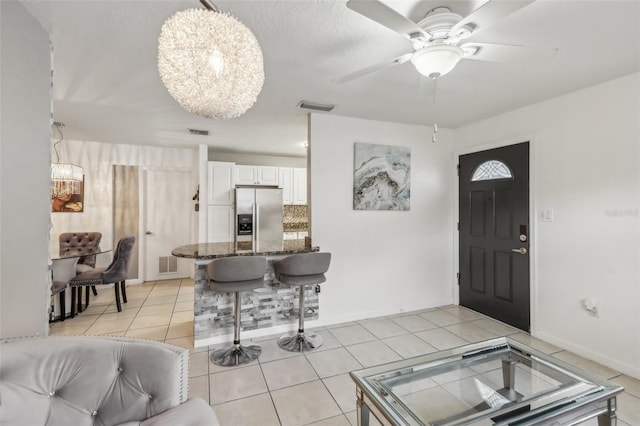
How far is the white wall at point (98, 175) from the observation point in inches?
177

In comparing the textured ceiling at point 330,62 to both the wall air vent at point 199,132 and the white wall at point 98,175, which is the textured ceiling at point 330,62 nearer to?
the wall air vent at point 199,132

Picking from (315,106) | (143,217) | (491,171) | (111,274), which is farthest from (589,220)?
(143,217)

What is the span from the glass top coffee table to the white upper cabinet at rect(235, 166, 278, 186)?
406cm

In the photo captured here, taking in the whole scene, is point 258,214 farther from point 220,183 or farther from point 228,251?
point 228,251

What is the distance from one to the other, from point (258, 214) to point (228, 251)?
80.8 inches


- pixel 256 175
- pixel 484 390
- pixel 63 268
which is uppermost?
pixel 256 175

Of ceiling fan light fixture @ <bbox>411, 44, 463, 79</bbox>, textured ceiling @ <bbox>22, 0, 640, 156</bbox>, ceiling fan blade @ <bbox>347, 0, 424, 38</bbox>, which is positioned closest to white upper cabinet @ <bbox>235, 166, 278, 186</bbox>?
textured ceiling @ <bbox>22, 0, 640, 156</bbox>

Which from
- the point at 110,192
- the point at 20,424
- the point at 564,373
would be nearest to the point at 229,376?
the point at 20,424

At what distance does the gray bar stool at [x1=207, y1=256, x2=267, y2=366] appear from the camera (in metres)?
2.42

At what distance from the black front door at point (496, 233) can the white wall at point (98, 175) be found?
5170 millimetres

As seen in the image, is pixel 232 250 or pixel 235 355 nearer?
pixel 235 355

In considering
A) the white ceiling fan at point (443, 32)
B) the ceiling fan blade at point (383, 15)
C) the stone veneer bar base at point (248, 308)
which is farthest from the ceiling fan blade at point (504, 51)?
the stone veneer bar base at point (248, 308)

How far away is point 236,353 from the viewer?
2.61m

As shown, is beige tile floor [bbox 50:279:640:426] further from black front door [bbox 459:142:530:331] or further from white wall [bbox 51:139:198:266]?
white wall [bbox 51:139:198:266]
